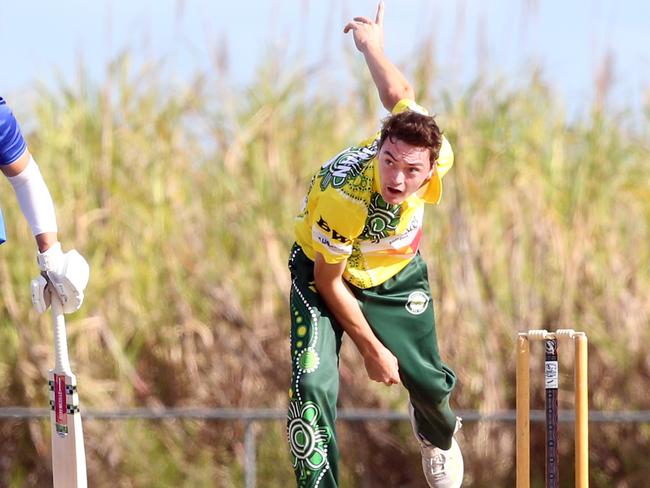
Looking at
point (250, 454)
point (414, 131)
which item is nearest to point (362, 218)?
point (414, 131)

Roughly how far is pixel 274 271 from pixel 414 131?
349 centimetres

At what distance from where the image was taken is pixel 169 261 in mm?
8258

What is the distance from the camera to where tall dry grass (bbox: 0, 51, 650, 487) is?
775cm

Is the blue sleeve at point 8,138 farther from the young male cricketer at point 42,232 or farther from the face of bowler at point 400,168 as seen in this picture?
the face of bowler at point 400,168

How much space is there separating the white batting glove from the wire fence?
8.78 ft

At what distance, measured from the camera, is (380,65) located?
5.16 metres

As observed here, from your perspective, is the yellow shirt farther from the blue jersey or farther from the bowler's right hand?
the blue jersey

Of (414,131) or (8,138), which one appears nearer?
(8,138)

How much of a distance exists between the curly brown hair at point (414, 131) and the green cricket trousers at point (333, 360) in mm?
611

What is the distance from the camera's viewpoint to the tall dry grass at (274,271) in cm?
775

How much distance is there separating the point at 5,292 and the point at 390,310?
356 cm

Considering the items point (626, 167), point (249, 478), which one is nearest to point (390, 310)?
point (249, 478)

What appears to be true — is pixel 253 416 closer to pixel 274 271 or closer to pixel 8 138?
pixel 274 271

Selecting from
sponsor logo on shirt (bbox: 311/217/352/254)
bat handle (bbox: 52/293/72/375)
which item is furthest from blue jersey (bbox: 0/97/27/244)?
sponsor logo on shirt (bbox: 311/217/352/254)
